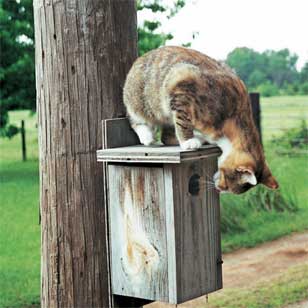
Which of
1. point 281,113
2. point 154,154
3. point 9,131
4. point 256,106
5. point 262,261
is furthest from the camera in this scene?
point 281,113

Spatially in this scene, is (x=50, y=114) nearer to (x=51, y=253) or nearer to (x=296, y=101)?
(x=51, y=253)

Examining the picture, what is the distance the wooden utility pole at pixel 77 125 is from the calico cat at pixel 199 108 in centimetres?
12

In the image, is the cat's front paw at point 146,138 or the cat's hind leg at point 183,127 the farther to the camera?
the cat's front paw at point 146,138

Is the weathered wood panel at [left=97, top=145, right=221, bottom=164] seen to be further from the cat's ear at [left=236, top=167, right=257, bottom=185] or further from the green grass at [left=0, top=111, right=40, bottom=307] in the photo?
the green grass at [left=0, top=111, right=40, bottom=307]

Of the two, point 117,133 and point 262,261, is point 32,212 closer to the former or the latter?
point 262,261

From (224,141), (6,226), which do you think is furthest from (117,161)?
(6,226)

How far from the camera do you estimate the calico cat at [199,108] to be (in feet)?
12.6

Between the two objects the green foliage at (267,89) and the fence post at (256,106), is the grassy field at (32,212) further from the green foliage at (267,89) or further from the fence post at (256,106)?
the fence post at (256,106)

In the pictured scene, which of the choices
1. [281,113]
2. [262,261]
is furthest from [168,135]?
[281,113]

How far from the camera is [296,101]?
444 inches

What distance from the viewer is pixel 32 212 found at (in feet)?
28.2

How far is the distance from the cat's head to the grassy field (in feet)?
11.2

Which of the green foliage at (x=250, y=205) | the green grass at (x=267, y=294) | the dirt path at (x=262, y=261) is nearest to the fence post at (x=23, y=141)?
Result: the green foliage at (x=250, y=205)

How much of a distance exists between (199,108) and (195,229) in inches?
22.1
